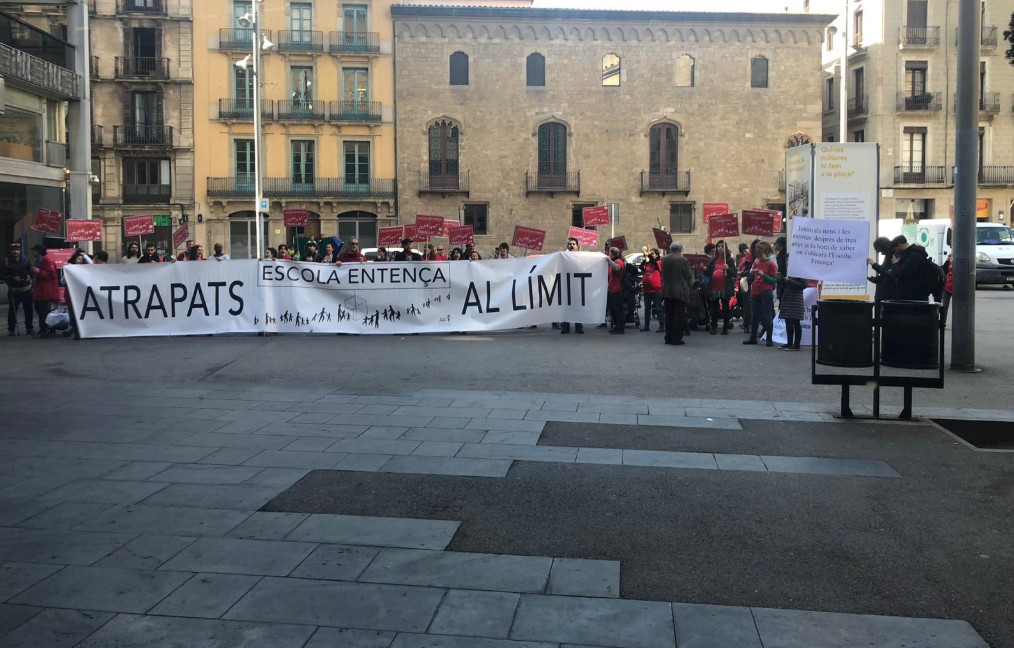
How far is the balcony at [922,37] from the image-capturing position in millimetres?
47469

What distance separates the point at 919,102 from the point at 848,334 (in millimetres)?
44414

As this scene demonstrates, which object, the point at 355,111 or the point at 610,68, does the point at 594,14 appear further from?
the point at 355,111

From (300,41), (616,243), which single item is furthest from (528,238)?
(300,41)

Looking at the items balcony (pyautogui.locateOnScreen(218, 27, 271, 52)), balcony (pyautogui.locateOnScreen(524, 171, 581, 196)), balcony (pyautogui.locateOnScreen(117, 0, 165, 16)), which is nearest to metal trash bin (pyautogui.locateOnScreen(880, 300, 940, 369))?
balcony (pyautogui.locateOnScreen(524, 171, 581, 196))

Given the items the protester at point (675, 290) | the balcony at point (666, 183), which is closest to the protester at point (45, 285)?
the protester at point (675, 290)

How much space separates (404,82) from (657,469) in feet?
137

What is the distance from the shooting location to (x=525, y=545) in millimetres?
5176

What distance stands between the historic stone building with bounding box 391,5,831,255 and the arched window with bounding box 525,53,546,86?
0.23ft

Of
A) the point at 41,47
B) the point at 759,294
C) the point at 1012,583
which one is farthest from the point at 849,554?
the point at 41,47

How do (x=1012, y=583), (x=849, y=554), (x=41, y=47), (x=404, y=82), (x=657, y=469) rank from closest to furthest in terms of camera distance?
(x=1012, y=583) → (x=849, y=554) → (x=657, y=469) → (x=41, y=47) → (x=404, y=82)

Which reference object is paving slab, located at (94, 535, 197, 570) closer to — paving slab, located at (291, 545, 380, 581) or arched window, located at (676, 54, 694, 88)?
paving slab, located at (291, 545, 380, 581)

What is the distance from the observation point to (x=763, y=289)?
50.1ft

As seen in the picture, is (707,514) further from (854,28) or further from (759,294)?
(854,28)

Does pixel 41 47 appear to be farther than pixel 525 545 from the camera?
Yes
